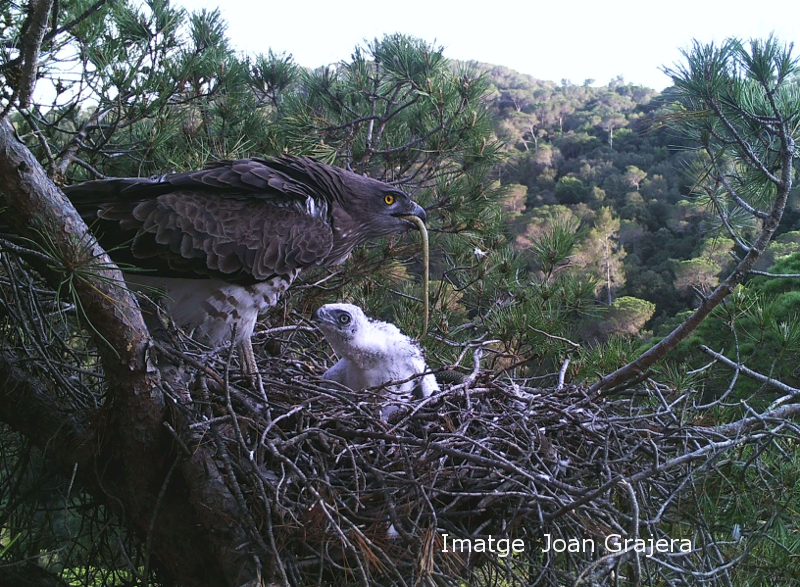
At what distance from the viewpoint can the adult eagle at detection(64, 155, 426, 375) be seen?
2801 mm

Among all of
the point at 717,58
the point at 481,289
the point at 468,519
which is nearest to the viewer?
the point at 468,519

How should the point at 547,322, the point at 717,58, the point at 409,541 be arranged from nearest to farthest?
the point at 409,541
the point at 717,58
the point at 547,322

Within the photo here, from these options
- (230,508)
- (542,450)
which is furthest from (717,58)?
(230,508)

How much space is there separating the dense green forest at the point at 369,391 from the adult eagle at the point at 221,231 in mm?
324

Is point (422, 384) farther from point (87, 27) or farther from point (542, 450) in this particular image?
point (87, 27)

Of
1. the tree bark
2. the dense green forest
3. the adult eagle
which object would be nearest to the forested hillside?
the dense green forest

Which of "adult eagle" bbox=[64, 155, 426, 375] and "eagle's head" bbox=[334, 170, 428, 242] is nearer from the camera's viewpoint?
"adult eagle" bbox=[64, 155, 426, 375]

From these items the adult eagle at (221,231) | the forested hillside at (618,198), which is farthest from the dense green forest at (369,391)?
the forested hillside at (618,198)

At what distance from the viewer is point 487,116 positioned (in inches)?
209

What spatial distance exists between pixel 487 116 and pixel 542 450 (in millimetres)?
3463

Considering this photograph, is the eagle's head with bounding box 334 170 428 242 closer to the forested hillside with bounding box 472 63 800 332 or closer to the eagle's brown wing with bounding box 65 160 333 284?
the eagle's brown wing with bounding box 65 160 333 284

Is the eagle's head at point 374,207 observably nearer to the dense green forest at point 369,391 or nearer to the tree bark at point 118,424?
the dense green forest at point 369,391

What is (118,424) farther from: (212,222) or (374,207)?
(374,207)

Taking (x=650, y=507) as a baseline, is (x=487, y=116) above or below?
above
